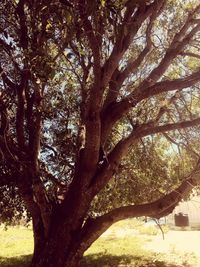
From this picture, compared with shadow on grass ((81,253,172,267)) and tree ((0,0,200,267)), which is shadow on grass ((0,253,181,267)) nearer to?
shadow on grass ((81,253,172,267))

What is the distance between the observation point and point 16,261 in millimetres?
15203

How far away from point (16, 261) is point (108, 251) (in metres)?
4.13

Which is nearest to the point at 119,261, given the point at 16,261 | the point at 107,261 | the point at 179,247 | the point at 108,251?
the point at 107,261

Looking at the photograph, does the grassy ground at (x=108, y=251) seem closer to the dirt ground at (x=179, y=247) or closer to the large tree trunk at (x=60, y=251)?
the dirt ground at (x=179, y=247)

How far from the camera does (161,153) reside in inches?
494

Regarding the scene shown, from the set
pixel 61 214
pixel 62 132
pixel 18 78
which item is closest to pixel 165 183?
pixel 62 132

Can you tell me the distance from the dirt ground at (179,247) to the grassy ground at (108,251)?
0.47m

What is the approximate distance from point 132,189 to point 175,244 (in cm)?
803

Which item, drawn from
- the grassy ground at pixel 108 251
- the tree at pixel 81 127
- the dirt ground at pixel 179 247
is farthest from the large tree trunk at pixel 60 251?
the dirt ground at pixel 179 247

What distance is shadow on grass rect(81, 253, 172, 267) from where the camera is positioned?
43.6 ft

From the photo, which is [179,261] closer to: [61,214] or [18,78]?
[61,214]

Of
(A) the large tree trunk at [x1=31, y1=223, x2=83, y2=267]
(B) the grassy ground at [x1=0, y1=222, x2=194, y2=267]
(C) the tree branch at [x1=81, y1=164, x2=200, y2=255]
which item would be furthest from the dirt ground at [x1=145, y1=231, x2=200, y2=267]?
(A) the large tree trunk at [x1=31, y1=223, x2=83, y2=267]

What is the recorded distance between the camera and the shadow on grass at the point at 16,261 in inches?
559

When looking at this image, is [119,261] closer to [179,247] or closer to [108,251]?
[108,251]
